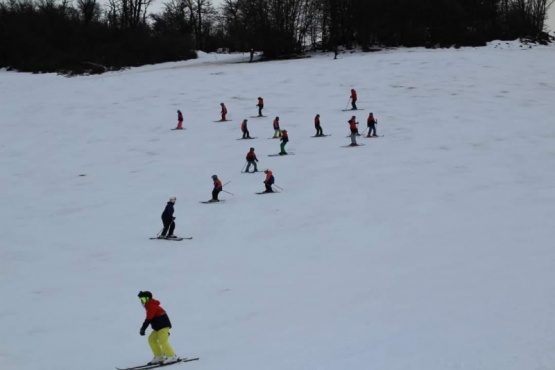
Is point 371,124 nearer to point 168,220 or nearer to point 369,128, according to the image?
point 369,128

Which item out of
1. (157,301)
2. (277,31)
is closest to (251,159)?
(157,301)

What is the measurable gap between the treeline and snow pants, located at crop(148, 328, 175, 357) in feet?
150

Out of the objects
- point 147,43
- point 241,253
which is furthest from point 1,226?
point 147,43

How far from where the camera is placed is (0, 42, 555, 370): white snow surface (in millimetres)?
8789

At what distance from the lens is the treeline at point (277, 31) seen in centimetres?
5334

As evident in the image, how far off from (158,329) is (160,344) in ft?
0.80

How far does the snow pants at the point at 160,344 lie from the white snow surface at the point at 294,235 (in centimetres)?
49

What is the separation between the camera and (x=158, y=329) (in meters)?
8.30

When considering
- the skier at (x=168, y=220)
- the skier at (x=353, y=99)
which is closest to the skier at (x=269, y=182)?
the skier at (x=168, y=220)

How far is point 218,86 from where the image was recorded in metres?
40.3

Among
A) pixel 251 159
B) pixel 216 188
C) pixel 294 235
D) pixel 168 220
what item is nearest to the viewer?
pixel 294 235

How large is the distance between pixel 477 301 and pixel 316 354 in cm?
283

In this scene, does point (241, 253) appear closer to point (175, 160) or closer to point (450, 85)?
point (175, 160)

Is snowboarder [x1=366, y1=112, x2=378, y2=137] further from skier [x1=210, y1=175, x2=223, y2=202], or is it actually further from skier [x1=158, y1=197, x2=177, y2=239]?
skier [x1=158, y1=197, x2=177, y2=239]
